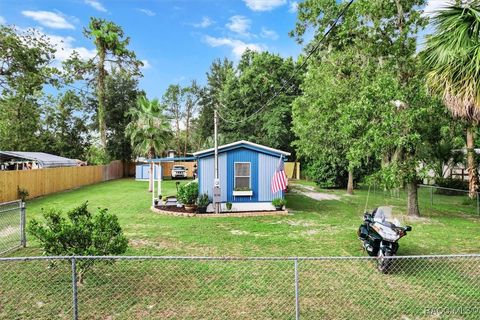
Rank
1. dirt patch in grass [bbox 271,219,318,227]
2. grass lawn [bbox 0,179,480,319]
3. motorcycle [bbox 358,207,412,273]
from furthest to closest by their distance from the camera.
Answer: dirt patch in grass [bbox 271,219,318,227] → motorcycle [bbox 358,207,412,273] → grass lawn [bbox 0,179,480,319]

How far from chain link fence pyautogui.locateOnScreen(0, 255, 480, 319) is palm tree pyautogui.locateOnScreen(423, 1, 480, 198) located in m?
3.24

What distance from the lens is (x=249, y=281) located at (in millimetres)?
6102

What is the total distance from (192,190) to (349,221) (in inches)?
241

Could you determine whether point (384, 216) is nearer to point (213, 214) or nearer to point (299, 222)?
point (299, 222)

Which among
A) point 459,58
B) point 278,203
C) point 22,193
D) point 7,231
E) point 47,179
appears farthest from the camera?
point 47,179

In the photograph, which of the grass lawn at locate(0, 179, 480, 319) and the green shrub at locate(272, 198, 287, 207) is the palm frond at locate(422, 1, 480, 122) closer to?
the grass lawn at locate(0, 179, 480, 319)

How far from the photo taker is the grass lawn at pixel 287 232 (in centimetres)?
832

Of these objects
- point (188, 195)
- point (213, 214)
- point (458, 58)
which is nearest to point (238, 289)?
point (458, 58)

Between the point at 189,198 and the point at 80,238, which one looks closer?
the point at 80,238

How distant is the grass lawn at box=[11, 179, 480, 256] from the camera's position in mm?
8320

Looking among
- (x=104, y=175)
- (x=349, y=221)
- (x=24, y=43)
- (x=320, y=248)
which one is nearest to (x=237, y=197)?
(x=349, y=221)

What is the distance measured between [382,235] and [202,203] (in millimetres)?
7862

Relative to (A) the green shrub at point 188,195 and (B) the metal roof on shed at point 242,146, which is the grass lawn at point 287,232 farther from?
(B) the metal roof on shed at point 242,146

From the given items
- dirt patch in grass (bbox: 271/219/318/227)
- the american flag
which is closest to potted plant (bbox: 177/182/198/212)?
the american flag
